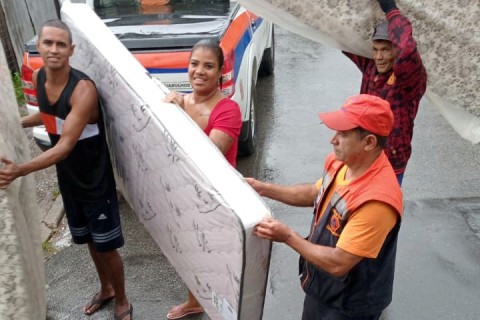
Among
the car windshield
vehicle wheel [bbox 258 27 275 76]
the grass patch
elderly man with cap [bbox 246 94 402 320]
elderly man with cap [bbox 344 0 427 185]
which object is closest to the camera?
elderly man with cap [bbox 246 94 402 320]

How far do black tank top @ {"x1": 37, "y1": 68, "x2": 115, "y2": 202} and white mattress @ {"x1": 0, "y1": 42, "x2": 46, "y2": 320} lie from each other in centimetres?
16

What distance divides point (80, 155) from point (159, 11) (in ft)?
9.75

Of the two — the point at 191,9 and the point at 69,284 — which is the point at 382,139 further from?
the point at 191,9

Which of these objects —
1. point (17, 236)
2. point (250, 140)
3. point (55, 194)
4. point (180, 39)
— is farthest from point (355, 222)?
point (55, 194)

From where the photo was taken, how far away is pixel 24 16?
6.95m

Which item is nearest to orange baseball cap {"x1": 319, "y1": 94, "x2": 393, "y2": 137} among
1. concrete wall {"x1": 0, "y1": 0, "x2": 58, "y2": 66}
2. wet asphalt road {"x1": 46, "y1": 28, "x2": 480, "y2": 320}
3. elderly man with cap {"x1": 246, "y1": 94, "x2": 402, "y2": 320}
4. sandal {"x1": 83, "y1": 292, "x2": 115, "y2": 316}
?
elderly man with cap {"x1": 246, "y1": 94, "x2": 402, "y2": 320}

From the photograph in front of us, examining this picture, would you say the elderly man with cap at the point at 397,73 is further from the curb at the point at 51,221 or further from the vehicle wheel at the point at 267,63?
the vehicle wheel at the point at 267,63

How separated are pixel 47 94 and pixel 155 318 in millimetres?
1584

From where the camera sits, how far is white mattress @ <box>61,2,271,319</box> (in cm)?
189

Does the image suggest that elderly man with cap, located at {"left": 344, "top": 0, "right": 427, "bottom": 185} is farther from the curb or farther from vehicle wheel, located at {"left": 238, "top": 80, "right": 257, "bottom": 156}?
the curb

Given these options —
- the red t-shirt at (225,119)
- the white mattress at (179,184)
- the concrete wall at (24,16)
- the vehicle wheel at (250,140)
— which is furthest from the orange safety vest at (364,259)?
the concrete wall at (24,16)

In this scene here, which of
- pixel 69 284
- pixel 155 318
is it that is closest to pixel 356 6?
pixel 155 318

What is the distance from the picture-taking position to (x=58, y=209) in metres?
4.64

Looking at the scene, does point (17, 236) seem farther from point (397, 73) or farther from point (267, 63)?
point (267, 63)
